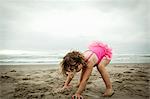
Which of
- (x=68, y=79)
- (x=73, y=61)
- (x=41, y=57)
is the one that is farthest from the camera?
(x=41, y=57)

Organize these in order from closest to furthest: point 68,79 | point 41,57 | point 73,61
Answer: point 73,61 < point 68,79 < point 41,57

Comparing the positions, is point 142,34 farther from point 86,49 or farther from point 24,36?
point 24,36

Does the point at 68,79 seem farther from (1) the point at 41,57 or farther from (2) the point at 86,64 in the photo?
(1) the point at 41,57

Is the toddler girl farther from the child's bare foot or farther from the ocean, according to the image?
the ocean

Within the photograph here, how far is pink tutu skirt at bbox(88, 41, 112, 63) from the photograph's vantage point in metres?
1.45

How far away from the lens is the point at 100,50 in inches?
58.0

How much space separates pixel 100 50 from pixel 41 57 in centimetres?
42

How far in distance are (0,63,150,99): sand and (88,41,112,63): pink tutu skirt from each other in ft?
0.51

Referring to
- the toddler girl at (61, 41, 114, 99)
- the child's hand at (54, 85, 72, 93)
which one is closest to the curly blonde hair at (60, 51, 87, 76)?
the toddler girl at (61, 41, 114, 99)

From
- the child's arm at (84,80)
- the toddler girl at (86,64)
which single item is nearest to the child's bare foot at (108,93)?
the toddler girl at (86,64)

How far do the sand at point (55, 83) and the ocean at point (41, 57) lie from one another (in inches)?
1.5

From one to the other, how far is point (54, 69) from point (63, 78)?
0.14 meters

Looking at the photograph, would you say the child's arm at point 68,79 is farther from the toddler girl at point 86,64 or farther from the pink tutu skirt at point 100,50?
the pink tutu skirt at point 100,50

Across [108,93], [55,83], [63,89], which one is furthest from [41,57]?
[108,93]
